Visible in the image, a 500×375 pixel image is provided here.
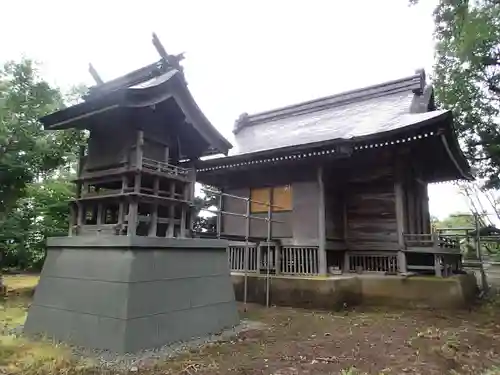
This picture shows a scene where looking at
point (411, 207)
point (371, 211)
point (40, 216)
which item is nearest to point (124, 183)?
point (371, 211)

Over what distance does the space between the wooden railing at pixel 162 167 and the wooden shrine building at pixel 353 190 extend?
2.55 meters

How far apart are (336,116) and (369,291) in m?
6.74

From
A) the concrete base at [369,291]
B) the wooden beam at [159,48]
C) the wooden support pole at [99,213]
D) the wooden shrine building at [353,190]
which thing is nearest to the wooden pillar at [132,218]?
the wooden support pole at [99,213]

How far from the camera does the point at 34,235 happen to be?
570 inches

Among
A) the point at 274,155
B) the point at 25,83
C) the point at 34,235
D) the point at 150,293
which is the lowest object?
the point at 150,293

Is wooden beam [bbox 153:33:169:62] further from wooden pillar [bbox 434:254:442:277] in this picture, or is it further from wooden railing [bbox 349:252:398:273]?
wooden pillar [bbox 434:254:442:277]

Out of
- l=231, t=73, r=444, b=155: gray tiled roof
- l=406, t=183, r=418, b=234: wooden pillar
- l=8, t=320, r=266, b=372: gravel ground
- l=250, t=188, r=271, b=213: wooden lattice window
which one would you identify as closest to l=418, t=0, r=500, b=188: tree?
l=231, t=73, r=444, b=155: gray tiled roof

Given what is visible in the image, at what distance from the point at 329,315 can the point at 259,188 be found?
4.60m

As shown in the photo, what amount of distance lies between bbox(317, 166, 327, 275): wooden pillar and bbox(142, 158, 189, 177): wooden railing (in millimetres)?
4426

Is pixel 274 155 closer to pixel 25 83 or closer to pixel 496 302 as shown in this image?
pixel 496 302

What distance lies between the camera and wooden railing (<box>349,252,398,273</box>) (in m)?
9.55

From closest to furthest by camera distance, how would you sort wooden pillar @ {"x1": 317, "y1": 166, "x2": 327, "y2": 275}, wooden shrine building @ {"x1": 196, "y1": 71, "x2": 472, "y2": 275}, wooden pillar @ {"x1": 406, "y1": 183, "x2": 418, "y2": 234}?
wooden shrine building @ {"x1": 196, "y1": 71, "x2": 472, "y2": 275} → wooden pillar @ {"x1": 317, "y1": 166, "x2": 327, "y2": 275} → wooden pillar @ {"x1": 406, "y1": 183, "x2": 418, "y2": 234}

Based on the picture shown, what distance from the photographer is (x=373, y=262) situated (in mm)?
10000

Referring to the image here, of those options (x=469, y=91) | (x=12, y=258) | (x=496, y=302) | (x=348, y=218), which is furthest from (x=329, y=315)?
(x=12, y=258)
